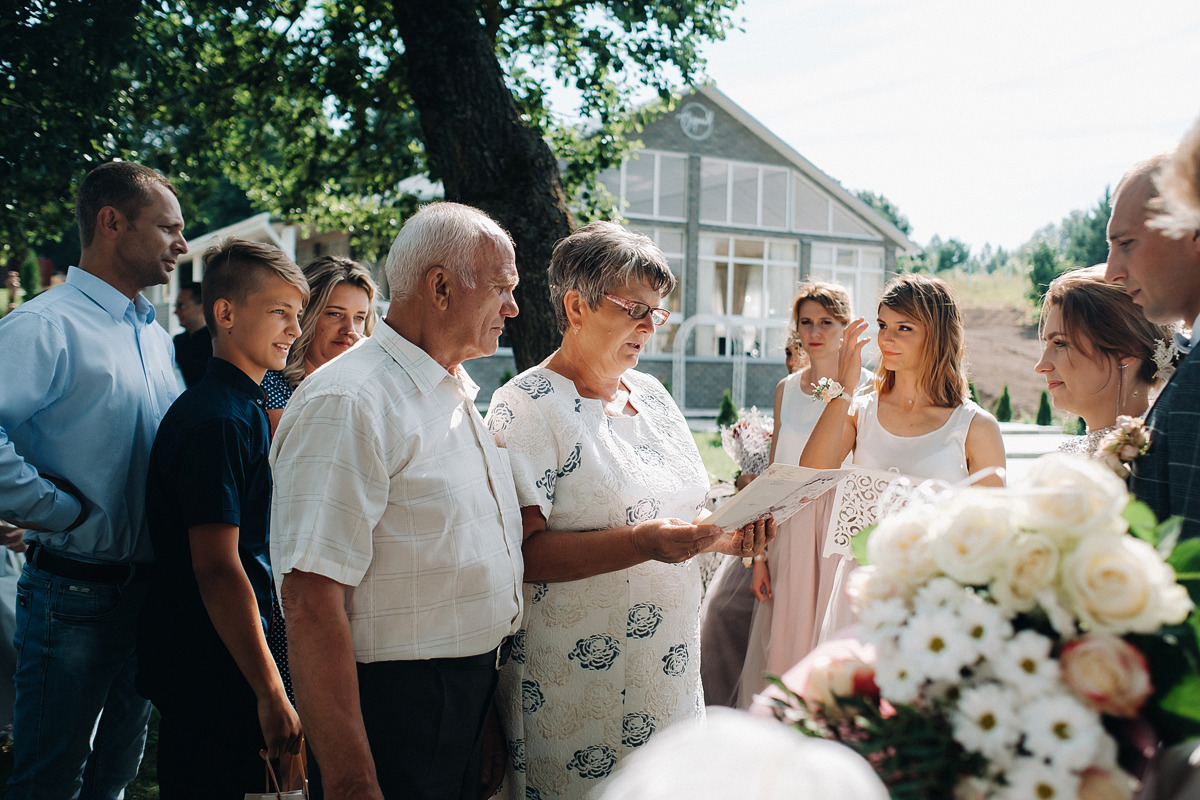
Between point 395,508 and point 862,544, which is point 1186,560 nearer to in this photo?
point 862,544

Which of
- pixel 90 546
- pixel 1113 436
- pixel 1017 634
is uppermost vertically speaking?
pixel 1113 436

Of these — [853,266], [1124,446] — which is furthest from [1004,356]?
[1124,446]

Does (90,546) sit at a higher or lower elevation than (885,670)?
lower

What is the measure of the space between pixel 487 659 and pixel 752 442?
312 cm

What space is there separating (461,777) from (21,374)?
1.93m

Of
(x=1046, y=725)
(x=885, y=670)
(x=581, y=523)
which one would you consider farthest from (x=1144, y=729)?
(x=581, y=523)

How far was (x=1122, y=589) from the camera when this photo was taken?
96 centimetres

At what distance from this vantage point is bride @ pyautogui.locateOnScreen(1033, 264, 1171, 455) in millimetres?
2828

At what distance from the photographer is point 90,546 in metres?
2.60

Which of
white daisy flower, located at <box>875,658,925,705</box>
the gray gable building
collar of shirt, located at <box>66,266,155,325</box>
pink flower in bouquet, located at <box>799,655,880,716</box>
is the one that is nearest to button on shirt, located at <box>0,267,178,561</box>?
collar of shirt, located at <box>66,266,155,325</box>

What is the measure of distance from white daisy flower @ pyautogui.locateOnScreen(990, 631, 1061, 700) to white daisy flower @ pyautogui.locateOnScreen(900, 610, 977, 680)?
4cm

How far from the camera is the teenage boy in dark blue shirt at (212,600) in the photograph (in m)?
2.22

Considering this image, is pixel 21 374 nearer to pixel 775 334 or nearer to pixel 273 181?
pixel 273 181

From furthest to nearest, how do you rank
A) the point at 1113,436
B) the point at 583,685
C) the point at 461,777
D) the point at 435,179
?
1. the point at 435,179
2. the point at 583,685
3. the point at 461,777
4. the point at 1113,436
